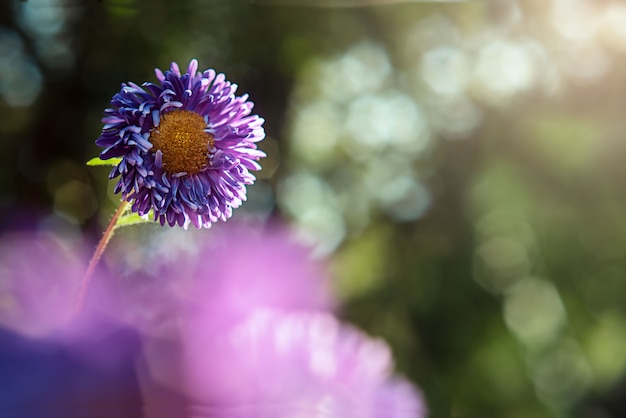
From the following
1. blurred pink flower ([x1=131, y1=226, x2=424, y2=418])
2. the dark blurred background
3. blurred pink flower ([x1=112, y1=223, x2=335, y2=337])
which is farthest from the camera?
the dark blurred background

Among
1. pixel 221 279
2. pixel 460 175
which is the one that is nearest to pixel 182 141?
pixel 221 279

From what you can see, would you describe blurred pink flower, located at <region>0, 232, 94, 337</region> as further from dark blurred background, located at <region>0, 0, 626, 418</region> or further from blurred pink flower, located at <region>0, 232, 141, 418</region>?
dark blurred background, located at <region>0, 0, 626, 418</region>

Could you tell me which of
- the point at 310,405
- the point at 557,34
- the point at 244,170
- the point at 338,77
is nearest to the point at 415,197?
the point at 338,77

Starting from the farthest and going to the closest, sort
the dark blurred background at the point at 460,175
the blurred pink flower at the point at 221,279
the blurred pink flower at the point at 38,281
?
the dark blurred background at the point at 460,175 < the blurred pink flower at the point at 221,279 < the blurred pink flower at the point at 38,281

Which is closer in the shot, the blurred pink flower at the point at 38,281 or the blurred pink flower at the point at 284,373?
the blurred pink flower at the point at 38,281

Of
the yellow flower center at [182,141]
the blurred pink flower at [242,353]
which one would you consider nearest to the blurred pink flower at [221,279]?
the blurred pink flower at [242,353]

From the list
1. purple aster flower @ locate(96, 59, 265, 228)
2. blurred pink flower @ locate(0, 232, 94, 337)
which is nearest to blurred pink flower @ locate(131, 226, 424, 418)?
blurred pink flower @ locate(0, 232, 94, 337)

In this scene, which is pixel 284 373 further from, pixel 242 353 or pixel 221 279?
pixel 221 279

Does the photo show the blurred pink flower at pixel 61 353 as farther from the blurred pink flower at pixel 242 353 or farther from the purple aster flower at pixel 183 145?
the purple aster flower at pixel 183 145
